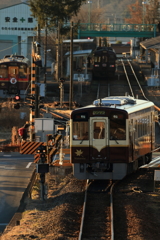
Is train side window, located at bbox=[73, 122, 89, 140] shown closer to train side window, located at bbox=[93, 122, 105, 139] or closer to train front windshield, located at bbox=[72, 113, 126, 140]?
train front windshield, located at bbox=[72, 113, 126, 140]

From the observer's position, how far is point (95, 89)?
143 feet

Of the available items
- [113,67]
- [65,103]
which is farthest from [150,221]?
[113,67]

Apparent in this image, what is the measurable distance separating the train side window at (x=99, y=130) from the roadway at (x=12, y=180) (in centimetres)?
312

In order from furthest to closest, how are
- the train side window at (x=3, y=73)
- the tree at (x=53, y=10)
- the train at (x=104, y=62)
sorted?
1. the tree at (x=53, y=10)
2. the train at (x=104, y=62)
3. the train side window at (x=3, y=73)

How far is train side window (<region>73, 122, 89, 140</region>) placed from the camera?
15812 mm

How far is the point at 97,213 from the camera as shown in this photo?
13.2 m

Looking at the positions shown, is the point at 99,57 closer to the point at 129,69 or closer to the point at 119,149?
the point at 129,69

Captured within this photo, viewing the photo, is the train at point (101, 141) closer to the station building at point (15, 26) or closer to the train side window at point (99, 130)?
the train side window at point (99, 130)

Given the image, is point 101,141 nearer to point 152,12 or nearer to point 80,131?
point 80,131

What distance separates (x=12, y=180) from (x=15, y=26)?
165ft

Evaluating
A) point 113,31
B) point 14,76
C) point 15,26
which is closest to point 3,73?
point 14,76

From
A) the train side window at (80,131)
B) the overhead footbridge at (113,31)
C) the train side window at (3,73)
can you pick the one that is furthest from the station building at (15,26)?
the train side window at (80,131)

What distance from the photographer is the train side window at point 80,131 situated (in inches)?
623

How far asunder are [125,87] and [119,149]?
92.9ft
